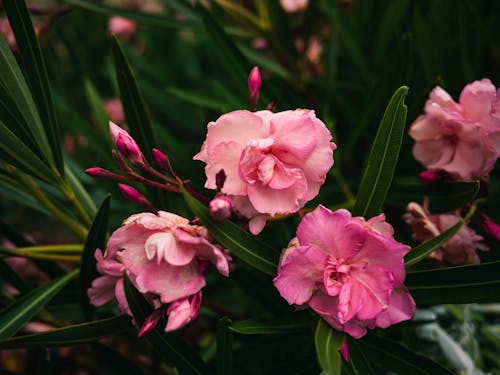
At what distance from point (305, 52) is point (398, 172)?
1.63 feet

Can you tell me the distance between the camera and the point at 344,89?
1573mm

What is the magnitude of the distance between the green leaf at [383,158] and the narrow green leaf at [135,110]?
38 centimetres

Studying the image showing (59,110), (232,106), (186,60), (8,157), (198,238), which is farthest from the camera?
(186,60)

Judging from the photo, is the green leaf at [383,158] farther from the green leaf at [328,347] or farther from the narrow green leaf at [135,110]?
the narrow green leaf at [135,110]

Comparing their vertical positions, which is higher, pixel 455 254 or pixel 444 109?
pixel 444 109

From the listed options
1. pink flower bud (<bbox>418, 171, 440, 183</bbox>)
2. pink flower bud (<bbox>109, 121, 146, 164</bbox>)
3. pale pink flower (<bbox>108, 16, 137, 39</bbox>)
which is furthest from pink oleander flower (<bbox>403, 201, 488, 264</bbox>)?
pale pink flower (<bbox>108, 16, 137, 39</bbox>)

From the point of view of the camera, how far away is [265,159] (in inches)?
25.9

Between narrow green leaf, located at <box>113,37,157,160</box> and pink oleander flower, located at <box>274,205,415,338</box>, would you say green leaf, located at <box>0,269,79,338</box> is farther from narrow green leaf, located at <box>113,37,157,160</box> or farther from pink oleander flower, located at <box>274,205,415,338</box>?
pink oleander flower, located at <box>274,205,415,338</box>

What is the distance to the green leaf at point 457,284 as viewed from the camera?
2.19 feet

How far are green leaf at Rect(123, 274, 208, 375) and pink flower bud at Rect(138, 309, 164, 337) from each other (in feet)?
0.05

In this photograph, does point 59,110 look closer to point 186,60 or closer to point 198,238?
point 186,60

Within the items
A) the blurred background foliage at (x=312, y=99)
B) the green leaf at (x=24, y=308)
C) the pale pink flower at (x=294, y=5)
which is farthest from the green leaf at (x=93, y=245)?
the pale pink flower at (x=294, y=5)

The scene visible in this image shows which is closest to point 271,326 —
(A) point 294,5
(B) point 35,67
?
(B) point 35,67

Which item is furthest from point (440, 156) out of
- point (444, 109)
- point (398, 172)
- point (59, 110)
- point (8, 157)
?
point (59, 110)
